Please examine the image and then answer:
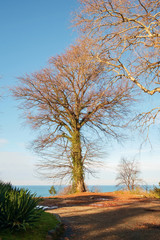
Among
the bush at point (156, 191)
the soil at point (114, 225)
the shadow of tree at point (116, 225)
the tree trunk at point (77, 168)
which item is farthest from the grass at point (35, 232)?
the tree trunk at point (77, 168)

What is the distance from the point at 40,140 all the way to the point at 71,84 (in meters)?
5.13

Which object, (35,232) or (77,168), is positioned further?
(77,168)

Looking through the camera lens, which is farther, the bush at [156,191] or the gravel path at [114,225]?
the bush at [156,191]

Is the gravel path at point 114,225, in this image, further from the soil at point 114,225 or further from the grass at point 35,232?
the grass at point 35,232

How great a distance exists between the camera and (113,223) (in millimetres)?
6688

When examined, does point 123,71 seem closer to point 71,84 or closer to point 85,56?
point 85,56

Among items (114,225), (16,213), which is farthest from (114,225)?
(16,213)

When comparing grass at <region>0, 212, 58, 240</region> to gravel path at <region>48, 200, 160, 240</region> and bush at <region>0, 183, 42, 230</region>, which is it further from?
gravel path at <region>48, 200, 160, 240</region>

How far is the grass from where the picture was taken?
15.6ft

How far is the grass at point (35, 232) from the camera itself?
4766 mm

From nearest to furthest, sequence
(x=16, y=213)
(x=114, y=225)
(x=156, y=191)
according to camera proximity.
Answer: (x=16, y=213)
(x=114, y=225)
(x=156, y=191)

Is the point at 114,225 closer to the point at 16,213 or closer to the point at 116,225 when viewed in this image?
the point at 116,225

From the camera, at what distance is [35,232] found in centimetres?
523

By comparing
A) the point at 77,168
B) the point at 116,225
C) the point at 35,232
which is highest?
the point at 77,168
